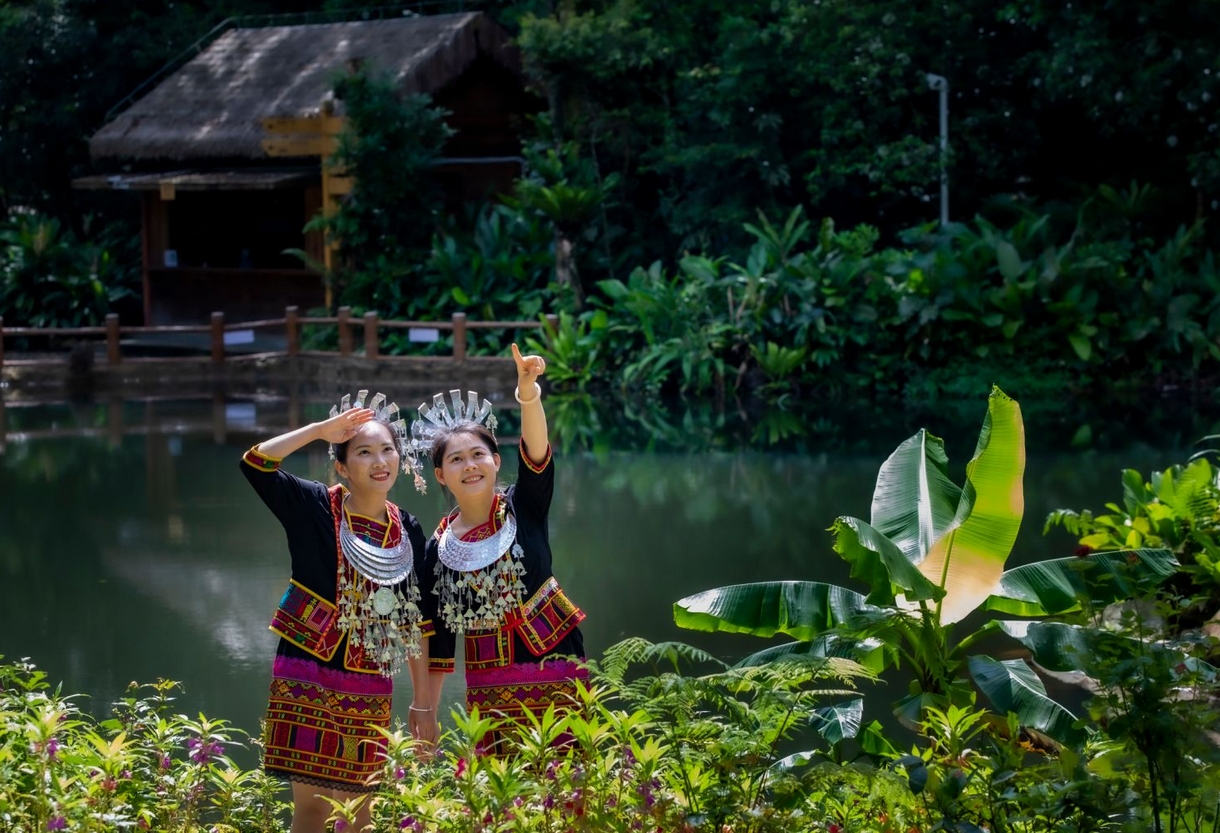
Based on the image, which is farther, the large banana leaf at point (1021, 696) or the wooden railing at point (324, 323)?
the wooden railing at point (324, 323)

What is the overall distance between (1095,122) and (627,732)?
18.7m

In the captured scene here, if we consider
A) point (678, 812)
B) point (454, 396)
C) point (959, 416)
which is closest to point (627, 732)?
point (678, 812)

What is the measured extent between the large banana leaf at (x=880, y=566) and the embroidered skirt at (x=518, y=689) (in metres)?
1.22

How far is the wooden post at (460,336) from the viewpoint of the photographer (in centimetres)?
1833

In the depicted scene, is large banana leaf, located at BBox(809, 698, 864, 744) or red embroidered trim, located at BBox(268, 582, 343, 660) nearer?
red embroidered trim, located at BBox(268, 582, 343, 660)

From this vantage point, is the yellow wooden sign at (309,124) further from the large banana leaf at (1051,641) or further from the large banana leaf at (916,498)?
the large banana leaf at (1051,641)

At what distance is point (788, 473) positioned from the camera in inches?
491

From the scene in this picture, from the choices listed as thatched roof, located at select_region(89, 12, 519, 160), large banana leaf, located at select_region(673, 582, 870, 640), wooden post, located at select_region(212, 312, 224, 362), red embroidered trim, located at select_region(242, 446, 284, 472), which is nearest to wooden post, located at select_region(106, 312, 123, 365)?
wooden post, located at select_region(212, 312, 224, 362)

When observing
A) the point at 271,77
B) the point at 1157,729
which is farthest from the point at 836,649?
the point at 271,77

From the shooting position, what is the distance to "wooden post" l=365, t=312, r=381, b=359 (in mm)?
18719

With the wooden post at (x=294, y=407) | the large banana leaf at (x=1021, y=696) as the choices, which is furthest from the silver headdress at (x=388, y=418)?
the wooden post at (x=294, y=407)

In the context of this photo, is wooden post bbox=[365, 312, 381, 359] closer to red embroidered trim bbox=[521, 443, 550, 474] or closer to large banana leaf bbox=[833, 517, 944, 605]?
large banana leaf bbox=[833, 517, 944, 605]

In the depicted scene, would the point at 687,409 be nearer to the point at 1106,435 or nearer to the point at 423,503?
the point at 1106,435

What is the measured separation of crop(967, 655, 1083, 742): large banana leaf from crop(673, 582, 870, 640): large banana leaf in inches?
18.0
